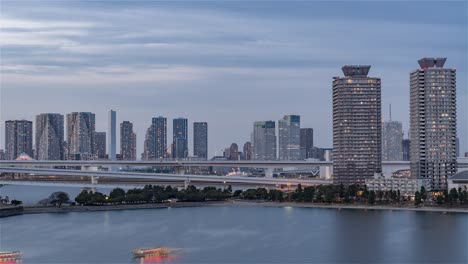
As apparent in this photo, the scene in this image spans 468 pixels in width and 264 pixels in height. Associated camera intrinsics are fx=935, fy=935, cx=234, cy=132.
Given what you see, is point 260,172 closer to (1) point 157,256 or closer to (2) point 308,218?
(2) point 308,218

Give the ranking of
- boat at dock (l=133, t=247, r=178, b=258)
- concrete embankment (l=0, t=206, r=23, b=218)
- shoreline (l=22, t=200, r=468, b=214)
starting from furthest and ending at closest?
shoreline (l=22, t=200, r=468, b=214), concrete embankment (l=0, t=206, r=23, b=218), boat at dock (l=133, t=247, r=178, b=258)

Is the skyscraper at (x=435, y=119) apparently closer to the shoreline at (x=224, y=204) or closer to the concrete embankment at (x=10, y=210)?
the shoreline at (x=224, y=204)

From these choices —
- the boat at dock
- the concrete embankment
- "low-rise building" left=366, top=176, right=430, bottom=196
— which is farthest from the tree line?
the boat at dock

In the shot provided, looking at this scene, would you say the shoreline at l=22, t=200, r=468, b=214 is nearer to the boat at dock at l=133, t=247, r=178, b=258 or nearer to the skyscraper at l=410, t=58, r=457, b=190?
the skyscraper at l=410, t=58, r=457, b=190

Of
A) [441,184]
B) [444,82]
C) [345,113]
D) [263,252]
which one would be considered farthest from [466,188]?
[263,252]

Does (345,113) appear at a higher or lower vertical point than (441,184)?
higher
